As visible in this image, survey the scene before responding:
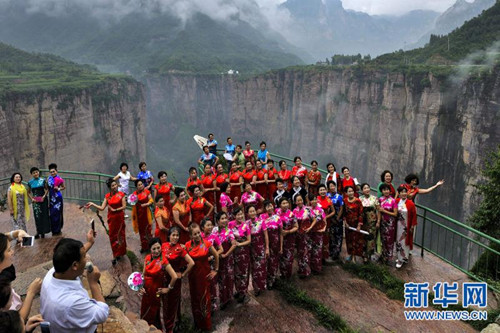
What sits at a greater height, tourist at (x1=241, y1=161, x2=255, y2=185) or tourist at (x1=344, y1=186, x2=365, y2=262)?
tourist at (x1=241, y1=161, x2=255, y2=185)

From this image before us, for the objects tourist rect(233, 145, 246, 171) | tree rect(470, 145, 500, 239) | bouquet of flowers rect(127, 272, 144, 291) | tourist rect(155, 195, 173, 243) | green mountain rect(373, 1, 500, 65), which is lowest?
tree rect(470, 145, 500, 239)

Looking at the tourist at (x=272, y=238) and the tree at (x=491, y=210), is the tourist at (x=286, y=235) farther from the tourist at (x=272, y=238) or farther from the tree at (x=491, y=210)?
the tree at (x=491, y=210)

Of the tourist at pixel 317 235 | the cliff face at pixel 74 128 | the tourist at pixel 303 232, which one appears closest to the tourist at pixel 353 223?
the tourist at pixel 317 235

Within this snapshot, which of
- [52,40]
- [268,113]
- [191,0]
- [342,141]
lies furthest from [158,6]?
[342,141]

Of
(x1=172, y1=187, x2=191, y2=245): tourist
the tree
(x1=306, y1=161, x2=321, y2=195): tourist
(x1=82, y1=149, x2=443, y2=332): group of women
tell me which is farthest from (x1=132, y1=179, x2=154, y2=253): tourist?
the tree

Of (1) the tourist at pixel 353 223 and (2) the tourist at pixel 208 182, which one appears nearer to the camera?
(1) the tourist at pixel 353 223

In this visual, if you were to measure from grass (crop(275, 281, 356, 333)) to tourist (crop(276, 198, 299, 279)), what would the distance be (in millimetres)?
303

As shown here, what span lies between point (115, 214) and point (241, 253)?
2943 mm

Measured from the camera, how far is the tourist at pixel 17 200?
8672mm

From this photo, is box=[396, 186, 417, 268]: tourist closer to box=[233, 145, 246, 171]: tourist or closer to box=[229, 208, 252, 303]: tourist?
box=[229, 208, 252, 303]: tourist

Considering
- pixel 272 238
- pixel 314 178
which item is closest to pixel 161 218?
pixel 272 238

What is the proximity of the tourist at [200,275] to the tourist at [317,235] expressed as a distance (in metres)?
2.27

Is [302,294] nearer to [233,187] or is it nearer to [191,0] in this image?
[233,187]

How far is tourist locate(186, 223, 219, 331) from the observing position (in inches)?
218
